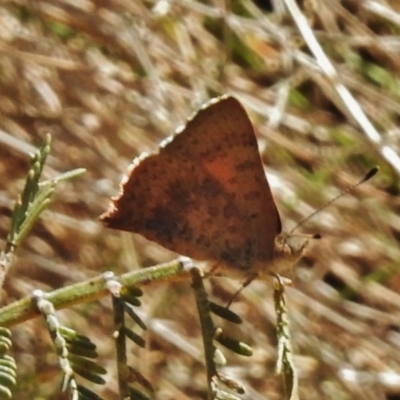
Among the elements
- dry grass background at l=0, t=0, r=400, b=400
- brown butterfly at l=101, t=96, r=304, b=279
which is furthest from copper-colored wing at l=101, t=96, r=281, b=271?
dry grass background at l=0, t=0, r=400, b=400

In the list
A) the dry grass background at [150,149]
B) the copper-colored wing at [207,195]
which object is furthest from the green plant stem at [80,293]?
the dry grass background at [150,149]

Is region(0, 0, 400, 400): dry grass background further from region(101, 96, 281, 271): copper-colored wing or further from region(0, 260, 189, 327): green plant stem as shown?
region(0, 260, 189, 327): green plant stem

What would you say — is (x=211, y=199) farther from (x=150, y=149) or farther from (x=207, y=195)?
(x=150, y=149)

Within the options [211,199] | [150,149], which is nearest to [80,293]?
[211,199]

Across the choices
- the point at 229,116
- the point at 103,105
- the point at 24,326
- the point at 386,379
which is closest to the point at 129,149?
the point at 103,105

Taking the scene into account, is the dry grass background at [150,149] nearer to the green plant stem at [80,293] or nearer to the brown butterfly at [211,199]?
the brown butterfly at [211,199]
